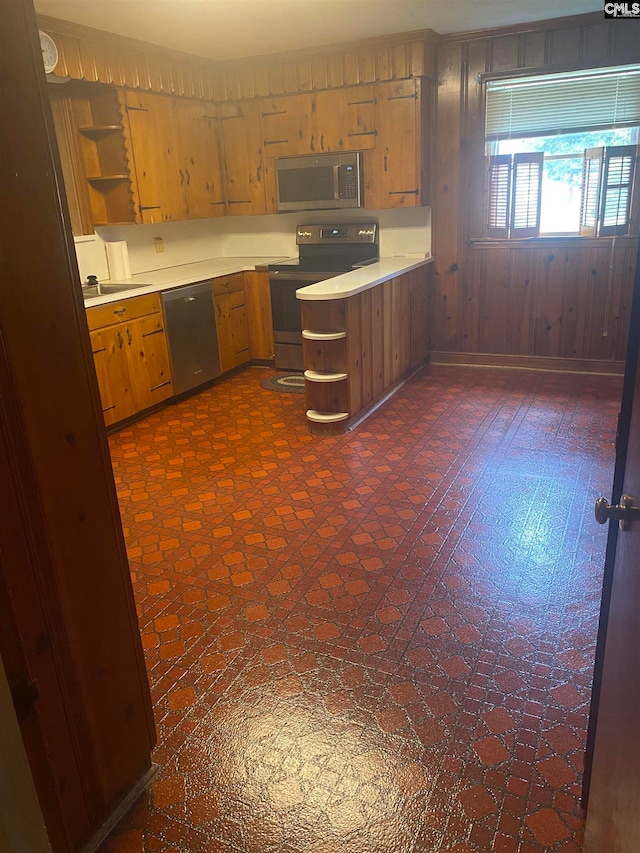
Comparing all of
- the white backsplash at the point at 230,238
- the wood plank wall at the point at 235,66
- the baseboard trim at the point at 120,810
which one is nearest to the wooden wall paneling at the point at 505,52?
the wood plank wall at the point at 235,66

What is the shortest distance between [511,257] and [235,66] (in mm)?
2825

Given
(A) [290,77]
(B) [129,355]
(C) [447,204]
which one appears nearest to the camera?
(B) [129,355]

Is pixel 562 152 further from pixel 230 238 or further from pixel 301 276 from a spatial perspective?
pixel 230 238

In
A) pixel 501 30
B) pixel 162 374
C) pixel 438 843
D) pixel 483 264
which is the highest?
pixel 501 30

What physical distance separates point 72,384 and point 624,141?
4652 mm

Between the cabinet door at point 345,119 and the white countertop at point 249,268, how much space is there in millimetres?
978

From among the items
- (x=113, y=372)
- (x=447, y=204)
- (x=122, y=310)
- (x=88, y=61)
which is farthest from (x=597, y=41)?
(x=113, y=372)

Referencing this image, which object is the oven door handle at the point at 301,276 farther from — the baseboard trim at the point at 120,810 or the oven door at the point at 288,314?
the baseboard trim at the point at 120,810

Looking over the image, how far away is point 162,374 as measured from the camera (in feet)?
15.4

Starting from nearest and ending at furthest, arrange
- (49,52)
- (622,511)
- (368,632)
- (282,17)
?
(622,511)
(368,632)
(49,52)
(282,17)

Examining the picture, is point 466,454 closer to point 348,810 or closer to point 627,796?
point 348,810

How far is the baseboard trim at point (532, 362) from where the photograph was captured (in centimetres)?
512

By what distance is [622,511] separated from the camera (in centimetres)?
108

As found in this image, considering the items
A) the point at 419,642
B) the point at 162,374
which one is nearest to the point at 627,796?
the point at 419,642
